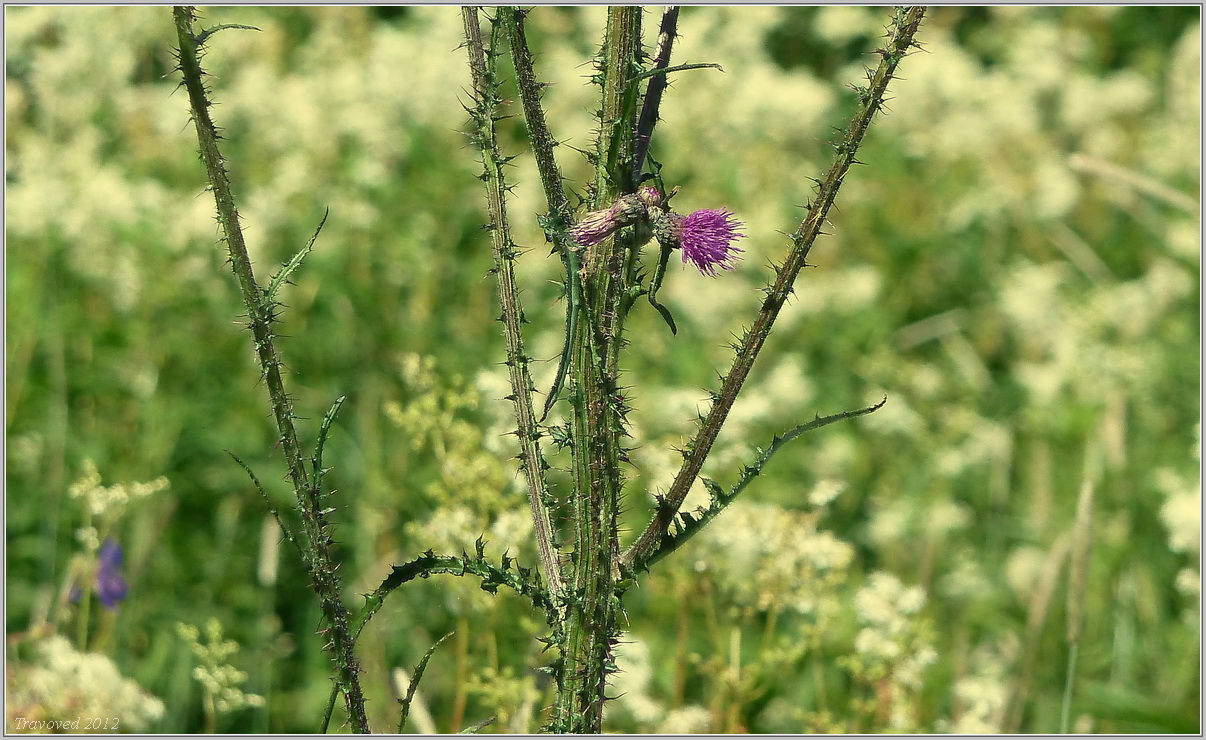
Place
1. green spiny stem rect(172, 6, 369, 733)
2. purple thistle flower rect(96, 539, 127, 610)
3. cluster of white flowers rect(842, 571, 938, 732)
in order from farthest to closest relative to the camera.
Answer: purple thistle flower rect(96, 539, 127, 610) < cluster of white flowers rect(842, 571, 938, 732) < green spiny stem rect(172, 6, 369, 733)

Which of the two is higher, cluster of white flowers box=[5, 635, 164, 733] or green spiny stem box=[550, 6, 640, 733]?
green spiny stem box=[550, 6, 640, 733]

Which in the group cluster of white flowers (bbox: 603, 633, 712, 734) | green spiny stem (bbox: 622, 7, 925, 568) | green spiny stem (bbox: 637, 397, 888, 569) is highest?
green spiny stem (bbox: 622, 7, 925, 568)

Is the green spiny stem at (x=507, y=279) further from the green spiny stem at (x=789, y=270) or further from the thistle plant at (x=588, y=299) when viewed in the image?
the green spiny stem at (x=789, y=270)

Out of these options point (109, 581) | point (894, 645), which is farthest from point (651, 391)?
point (109, 581)

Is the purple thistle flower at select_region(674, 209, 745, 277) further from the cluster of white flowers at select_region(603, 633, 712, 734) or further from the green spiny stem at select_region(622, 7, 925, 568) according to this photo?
the cluster of white flowers at select_region(603, 633, 712, 734)

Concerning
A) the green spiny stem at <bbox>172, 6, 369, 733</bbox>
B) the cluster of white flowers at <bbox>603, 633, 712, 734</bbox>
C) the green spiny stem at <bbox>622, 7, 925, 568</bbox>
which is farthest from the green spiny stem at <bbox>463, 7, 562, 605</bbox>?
the cluster of white flowers at <bbox>603, 633, 712, 734</bbox>

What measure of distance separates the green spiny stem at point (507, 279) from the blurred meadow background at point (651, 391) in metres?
0.54

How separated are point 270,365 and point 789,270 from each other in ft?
1.89

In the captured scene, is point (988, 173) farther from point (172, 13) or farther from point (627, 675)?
point (172, 13)

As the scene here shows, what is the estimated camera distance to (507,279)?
124cm

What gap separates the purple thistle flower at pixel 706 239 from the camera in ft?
3.74

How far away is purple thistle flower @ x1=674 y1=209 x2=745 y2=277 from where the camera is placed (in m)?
1.14

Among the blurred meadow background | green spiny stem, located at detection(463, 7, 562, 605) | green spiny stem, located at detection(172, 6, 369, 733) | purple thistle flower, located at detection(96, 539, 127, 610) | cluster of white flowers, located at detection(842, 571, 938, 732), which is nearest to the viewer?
green spiny stem, located at detection(172, 6, 369, 733)

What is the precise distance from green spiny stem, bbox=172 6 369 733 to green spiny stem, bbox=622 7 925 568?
1.12 feet
